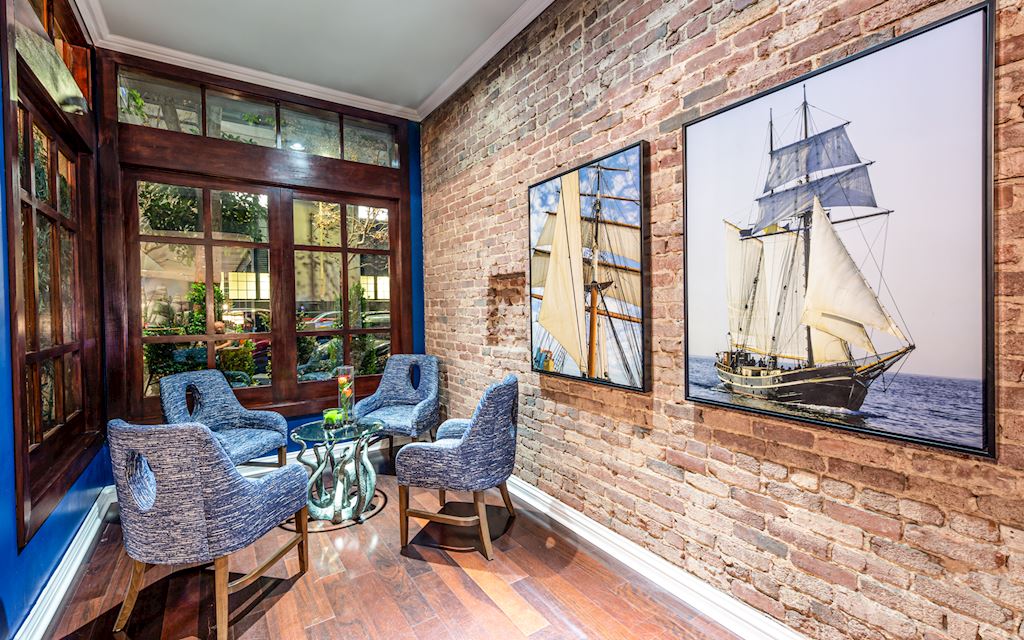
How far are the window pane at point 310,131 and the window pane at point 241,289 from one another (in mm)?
942

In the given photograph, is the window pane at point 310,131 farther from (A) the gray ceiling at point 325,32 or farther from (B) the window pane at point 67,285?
(B) the window pane at point 67,285

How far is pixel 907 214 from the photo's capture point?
1413 millimetres

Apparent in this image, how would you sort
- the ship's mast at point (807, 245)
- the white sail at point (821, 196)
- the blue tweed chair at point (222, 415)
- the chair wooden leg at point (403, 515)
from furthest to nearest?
the blue tweed chair at point (222, 415), the chair wooden leg at point (403, 515), the ship's mast at point (807, 245), the white sail at point (821, 196)

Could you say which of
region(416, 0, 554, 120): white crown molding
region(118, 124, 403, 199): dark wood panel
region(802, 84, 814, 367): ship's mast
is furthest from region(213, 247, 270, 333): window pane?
region(802, 84, 814, 367): ship's mast

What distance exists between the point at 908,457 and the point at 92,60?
16.2 feet

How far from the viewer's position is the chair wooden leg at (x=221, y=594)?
6.08 ft

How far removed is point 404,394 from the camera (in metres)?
3.93

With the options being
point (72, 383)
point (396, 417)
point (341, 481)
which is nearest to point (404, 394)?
point (396, 417)

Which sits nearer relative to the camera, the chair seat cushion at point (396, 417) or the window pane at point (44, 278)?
the window pane at point (44, 278)

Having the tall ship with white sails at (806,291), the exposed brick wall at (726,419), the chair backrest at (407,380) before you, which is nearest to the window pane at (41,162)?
the chair backrest at (407,380)

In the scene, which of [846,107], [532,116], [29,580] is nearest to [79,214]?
[29,580]

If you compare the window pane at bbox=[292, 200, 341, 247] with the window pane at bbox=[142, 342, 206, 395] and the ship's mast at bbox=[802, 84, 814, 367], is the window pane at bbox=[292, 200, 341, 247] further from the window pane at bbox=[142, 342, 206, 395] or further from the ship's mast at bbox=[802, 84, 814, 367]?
the ship's mast at bbox=[802, 84, 814, 367]

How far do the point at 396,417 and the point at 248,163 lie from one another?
229cm

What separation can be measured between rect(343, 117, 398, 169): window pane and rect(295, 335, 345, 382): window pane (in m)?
1.61
